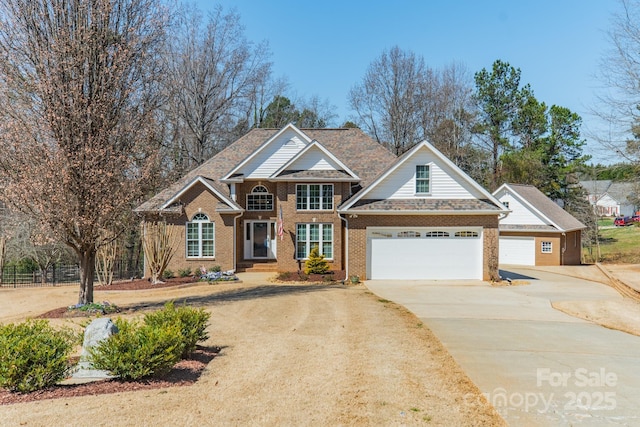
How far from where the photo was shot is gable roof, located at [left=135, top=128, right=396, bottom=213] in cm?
2617

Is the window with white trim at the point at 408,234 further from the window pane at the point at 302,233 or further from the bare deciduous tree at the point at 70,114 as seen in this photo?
the bare deciduous tree at the point at 70,114

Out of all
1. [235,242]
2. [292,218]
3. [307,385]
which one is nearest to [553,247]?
[292,218]

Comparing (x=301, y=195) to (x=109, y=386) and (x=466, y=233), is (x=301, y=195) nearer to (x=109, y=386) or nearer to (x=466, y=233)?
(x=466, y=233)

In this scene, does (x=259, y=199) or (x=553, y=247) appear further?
(x=553, y=247)

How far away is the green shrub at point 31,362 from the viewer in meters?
6.66

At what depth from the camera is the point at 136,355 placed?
23.1 feet

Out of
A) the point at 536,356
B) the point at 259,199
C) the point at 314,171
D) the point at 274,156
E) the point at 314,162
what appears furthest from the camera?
the point at 259,199

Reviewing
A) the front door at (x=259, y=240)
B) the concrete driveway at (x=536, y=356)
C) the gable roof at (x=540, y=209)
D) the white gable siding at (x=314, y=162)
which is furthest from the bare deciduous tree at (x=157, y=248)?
the gable roof at (x=540, y=209)

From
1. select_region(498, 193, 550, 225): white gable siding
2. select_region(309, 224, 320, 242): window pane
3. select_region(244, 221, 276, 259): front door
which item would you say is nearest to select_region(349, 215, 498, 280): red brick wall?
select_region(309, 224, 320, 242): window pane

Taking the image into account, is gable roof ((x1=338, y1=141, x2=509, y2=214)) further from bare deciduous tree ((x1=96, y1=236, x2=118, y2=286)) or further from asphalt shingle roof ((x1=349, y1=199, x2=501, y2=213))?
bare deciduous tree ((x1=96, y1=236, x2=118, y2=286))

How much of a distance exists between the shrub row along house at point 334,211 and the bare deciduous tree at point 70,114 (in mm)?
9670

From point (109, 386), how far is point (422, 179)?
16464 millimetres

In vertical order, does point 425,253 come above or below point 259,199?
below

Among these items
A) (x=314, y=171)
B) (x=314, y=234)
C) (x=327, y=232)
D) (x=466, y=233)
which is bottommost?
(x=314, y=234)
